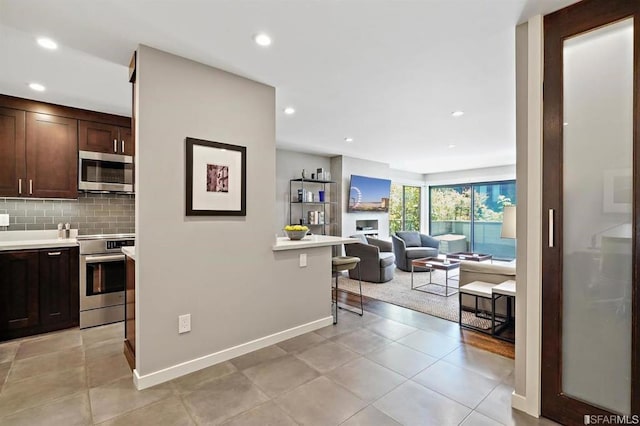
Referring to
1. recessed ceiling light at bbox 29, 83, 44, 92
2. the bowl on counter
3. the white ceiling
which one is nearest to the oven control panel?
the white ceiling

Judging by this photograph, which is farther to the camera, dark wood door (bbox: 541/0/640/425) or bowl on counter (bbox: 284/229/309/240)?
bowl on counter (bbox: 284/229/309/240)

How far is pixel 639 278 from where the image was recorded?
1602mm

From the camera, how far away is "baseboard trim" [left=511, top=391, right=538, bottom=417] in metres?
1.92

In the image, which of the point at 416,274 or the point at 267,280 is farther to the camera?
the point at 416,274

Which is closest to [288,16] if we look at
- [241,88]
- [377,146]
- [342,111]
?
[241,88]

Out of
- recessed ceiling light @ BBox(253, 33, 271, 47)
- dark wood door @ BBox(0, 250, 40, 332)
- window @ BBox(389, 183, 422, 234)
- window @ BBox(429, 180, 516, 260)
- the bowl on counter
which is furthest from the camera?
window @ BBox(389, 183, 422, 234)

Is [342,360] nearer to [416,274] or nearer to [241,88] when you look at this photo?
[241,88]

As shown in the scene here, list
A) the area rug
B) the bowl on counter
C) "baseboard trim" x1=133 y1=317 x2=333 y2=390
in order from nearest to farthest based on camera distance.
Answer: "baseboard trim" x1=133 y1=317 x2=333 y2=390 → the bowl on counter → the area rug

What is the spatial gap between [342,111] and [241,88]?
142 cm

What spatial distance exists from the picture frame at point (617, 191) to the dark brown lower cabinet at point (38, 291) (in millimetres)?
4670

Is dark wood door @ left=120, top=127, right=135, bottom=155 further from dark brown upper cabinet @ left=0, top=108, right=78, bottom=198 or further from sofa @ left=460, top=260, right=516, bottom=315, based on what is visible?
sofa @ left=460, top=260, right=516, bottom=315

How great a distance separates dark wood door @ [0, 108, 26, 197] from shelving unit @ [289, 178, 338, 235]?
12.6 feet

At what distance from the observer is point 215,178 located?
2.58 meters

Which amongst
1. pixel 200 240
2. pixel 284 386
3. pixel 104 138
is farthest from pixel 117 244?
pixel 284 386
